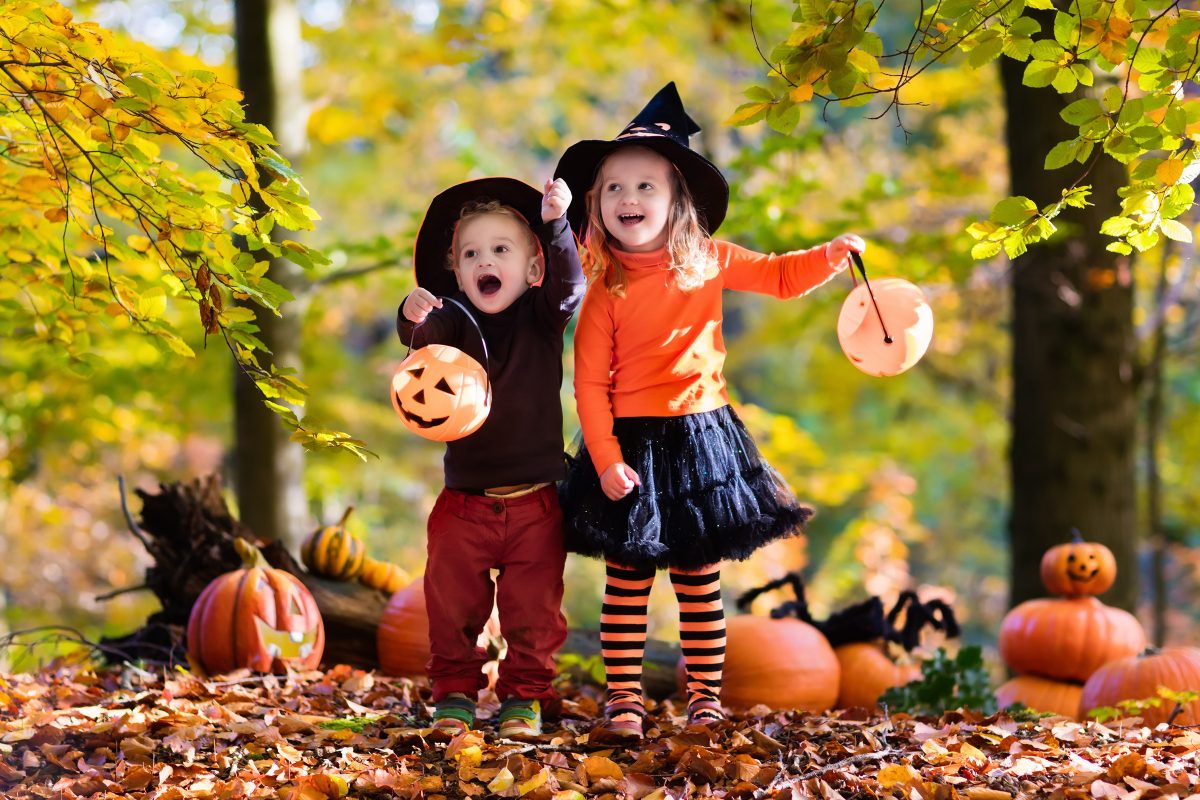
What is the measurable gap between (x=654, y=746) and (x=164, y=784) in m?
1.27

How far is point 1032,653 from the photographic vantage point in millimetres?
4539

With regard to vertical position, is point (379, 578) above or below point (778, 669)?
above

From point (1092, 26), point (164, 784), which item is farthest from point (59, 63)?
point (1092, 26)

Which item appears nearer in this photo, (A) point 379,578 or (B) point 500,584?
(B) point 500,584

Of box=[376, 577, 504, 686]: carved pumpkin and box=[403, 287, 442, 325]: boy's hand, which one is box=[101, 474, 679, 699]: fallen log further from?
box=[403, 287, 442, 325]: boy's hand

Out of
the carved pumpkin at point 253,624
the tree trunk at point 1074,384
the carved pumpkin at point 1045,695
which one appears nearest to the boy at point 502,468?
the carved pumpkin at point 253,624

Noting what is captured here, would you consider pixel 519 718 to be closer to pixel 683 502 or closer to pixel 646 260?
pixel 683 502

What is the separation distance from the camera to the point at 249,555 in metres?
4.19

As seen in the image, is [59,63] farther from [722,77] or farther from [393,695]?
[722,77]

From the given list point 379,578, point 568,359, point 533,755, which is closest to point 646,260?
point 533,755

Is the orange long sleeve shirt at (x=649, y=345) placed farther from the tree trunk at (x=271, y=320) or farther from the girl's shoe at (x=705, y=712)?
the tree trunk at (x=271, y=320)

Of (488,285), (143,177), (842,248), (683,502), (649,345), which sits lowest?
(683,502)

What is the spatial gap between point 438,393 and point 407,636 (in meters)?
1.62

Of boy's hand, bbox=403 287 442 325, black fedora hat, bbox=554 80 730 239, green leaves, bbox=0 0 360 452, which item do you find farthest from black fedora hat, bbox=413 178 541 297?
green leaves, bbox=0 0 360 452
